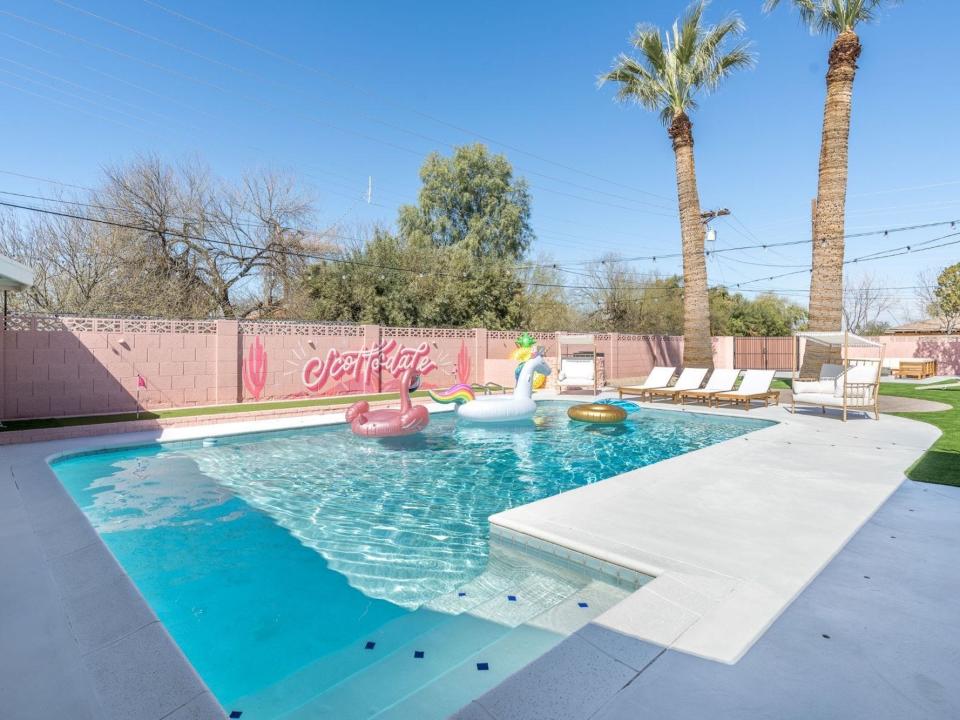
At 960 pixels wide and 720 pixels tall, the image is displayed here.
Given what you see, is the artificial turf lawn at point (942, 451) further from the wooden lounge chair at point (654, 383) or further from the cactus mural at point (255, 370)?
the cactus mural at point (255, 370)

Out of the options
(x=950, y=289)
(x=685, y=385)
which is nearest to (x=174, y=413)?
(x=685, y=385)

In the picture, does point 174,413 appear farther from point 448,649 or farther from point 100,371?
point 448,649

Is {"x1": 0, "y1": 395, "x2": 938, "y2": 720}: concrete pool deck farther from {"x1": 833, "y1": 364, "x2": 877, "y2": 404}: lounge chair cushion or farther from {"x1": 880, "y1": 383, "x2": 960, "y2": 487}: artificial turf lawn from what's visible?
{"x1": 833, "y1": 364, "x2": 877, "y2": 404}: lounge chair cushion

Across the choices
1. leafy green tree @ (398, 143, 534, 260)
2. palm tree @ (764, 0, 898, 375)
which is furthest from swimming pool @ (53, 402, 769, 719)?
leafy green tree @ (398, 143, 534, 260)

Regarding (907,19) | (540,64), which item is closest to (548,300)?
(540,64)

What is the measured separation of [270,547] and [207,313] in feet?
60.2

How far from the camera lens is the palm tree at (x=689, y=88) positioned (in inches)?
621

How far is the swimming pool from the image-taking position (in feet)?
9.62

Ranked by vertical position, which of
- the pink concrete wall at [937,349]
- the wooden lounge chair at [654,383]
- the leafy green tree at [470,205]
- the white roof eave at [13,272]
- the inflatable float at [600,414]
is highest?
the leafy green tree at [470,205]

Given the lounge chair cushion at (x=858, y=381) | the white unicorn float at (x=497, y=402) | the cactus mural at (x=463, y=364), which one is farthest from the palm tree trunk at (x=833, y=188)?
the cactus mural at (x=463, y=364)

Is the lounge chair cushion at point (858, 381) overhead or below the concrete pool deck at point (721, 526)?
overhead

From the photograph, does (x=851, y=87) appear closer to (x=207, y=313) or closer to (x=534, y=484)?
(x=534, y=484)

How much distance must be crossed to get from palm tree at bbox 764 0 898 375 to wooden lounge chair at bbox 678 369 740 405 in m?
3.01

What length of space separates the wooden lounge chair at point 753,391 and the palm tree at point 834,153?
3.02 m
